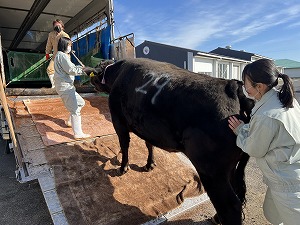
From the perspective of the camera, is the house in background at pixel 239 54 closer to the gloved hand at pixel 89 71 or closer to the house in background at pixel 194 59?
the house in background at pixel 194 59

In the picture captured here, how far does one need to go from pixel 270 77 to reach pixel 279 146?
1.64 feet

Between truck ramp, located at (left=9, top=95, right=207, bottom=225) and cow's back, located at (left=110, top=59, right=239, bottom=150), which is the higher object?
cow's back, located at (left=110, top=59, right=239, bottom=150)

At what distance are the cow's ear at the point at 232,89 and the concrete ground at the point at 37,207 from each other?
5.26 ft

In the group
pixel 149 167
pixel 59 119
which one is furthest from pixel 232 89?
pixel 59 119

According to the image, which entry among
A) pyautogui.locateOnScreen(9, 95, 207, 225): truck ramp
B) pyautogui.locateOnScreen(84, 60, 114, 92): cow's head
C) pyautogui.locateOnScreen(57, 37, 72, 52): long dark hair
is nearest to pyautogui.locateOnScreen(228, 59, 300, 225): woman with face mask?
pyautogui.locateOnScreen(9, 95, 207, 225): truck ramp

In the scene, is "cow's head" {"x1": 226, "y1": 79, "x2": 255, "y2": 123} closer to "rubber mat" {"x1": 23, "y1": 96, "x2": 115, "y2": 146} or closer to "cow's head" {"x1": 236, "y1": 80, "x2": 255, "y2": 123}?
"cow's head" {"x1": 236, "y1": 80, "x2": 255, "y2": 123}

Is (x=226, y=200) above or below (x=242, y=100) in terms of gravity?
below

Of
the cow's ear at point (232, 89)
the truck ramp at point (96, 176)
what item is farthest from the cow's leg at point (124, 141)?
the cow's ear at point (232, 89)

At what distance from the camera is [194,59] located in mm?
18844

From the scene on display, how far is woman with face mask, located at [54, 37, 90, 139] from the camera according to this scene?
12.9 ft

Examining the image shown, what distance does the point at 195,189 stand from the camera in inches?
132

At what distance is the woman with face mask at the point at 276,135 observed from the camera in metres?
1.65

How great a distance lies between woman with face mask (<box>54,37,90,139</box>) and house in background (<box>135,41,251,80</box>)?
15418 mm

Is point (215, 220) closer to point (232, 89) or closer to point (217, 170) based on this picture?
point (217, 170)
